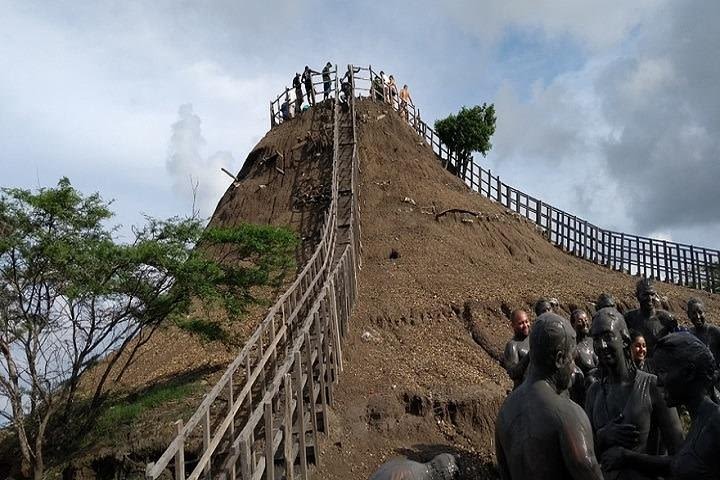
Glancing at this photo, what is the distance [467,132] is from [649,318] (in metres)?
21.5

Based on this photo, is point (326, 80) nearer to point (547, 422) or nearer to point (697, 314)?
point (697, 314)

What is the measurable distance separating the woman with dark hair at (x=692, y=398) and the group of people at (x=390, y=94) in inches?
1068

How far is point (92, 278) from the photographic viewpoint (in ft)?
40.8

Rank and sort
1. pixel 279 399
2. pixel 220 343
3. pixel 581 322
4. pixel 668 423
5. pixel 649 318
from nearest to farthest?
pixel 668 423, pixel 581 322, pixel 649 318, pixel 279 399, pixel 220 343

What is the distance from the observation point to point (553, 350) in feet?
10.5

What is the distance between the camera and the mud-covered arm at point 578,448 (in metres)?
2.96

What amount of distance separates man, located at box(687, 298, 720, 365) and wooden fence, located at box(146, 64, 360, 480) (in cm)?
466

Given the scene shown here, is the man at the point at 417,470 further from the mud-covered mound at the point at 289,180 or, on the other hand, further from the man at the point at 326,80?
the man at the point at 326,80

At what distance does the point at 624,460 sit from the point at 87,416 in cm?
1174

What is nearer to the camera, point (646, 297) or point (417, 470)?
point (417, 470)

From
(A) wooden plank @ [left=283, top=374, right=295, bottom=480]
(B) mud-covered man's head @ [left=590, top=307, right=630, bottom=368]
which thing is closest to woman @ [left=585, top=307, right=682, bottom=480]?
(B) mud-covered man's head @ [left=590, top=307, right=630, bottom=368]

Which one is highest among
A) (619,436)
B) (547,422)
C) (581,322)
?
(581,322)

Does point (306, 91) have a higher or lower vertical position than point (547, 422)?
higher

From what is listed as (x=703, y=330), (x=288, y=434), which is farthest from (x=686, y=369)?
(x=288, y=434)
